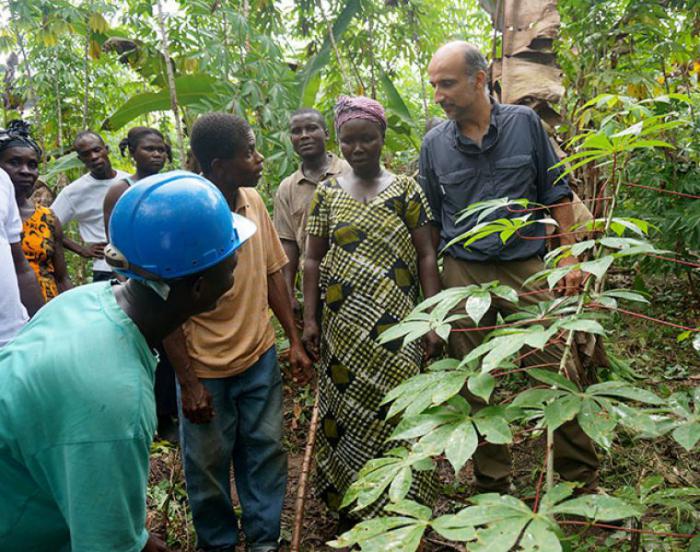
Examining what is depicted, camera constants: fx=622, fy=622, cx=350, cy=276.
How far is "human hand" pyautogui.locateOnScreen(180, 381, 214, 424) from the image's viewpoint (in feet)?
7.72

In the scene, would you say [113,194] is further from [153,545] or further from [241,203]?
[153,545]

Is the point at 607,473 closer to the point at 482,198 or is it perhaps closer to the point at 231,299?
the point at 482,198

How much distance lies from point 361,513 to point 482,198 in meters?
1.44

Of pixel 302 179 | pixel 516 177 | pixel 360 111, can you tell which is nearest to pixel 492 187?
pixel 516 177

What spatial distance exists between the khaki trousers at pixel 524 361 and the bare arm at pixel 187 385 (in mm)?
1113

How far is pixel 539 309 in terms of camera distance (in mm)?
1558

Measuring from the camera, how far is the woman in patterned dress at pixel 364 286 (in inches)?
105

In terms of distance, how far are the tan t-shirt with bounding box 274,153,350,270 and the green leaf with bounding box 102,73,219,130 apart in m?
1.60

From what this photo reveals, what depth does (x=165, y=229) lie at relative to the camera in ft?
4.23

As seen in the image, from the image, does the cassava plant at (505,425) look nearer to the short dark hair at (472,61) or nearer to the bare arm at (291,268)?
the short dark hair at (472,61)

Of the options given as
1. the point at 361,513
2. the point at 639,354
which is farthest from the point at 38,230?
the point at 639,354

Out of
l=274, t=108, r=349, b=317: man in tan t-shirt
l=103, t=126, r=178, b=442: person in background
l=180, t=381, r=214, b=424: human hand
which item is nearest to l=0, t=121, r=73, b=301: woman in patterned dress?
l=103, t=126, r=178, b=442: person in background

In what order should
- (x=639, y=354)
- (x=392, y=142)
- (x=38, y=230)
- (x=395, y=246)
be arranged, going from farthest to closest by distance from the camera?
(x=392, y=142), (x=639, y=354), (x=38, y=230), (x=395, y=246)

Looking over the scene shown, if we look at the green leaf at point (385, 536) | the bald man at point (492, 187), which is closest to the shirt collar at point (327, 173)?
the bald man at point (492, 187)
